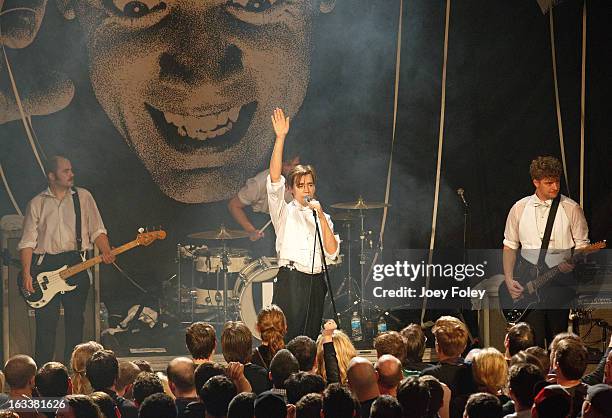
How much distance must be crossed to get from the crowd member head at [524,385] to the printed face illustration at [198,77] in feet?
21.7

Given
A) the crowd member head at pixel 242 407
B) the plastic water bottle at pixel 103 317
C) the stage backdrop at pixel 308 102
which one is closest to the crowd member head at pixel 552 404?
the crowd member head at pixel 242 407

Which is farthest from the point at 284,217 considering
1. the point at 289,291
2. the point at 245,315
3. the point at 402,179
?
the point at 402,179

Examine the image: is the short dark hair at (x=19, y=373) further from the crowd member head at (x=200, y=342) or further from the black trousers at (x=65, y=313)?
the black trousers at (x=65, y=313)

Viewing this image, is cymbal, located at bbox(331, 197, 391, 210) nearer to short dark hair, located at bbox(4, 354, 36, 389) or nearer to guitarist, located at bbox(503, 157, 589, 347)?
guitarist, located at bbox(503, 157, 589, 347)

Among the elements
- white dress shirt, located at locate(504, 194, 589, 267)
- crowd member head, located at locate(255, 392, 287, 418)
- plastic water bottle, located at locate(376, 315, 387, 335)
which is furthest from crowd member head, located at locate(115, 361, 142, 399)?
plastic water bottle, located at locate(376, 315, 387, 335)

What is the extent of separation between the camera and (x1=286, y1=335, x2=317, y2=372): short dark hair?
6238mm

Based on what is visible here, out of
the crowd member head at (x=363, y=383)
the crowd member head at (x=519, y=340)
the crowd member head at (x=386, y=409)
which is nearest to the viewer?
the crowd member head at (x=386, y=409)

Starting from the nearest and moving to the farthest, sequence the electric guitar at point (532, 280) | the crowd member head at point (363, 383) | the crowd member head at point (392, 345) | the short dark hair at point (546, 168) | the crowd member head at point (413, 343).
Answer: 1. the crowd member head at point (363, 383)
2. the crowd member head at point (392, 345)
3. the crowd member head at point (413, 343)
4. the short dark hair at point (546, 168)
5. the electric guitar at point (532, 280)

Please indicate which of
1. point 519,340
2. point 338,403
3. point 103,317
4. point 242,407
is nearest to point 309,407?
point 338,403

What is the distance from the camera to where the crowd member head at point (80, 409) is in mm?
5004

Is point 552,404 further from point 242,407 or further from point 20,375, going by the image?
point 20,375

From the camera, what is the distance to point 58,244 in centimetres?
1022

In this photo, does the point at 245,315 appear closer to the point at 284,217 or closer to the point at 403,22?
the point at 284,217

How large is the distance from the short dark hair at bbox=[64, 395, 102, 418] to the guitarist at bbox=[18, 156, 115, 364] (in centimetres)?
525
